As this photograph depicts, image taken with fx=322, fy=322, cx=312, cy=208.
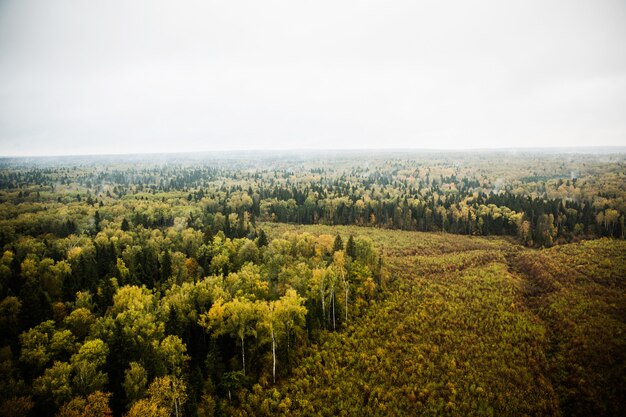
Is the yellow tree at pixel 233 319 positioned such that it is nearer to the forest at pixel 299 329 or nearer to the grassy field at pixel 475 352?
the forest at pixel 299 329

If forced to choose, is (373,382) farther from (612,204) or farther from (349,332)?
(612,204)

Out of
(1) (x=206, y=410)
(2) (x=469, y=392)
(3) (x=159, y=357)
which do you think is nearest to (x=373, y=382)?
(2) (x=469, y=392)

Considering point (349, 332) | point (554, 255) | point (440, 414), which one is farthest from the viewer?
point (554, 255)

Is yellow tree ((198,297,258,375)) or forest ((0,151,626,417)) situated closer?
forest ((0,151,626,417))

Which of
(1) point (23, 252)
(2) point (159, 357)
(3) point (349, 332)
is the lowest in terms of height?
(3) point (349, 332)

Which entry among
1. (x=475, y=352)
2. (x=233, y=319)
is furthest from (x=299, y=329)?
(x=475, y=352)

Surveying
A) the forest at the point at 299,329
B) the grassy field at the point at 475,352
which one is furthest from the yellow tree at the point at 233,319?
the grassy field at the point at 475,352

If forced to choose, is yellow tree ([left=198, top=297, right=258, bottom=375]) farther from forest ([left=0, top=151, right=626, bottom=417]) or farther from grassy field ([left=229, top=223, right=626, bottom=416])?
grassy field ([left=229, top=223, right=626, bottom=416])

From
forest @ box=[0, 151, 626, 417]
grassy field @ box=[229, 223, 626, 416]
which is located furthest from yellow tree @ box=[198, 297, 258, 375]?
grassy field @ box=[229, 223, 626, 416]
